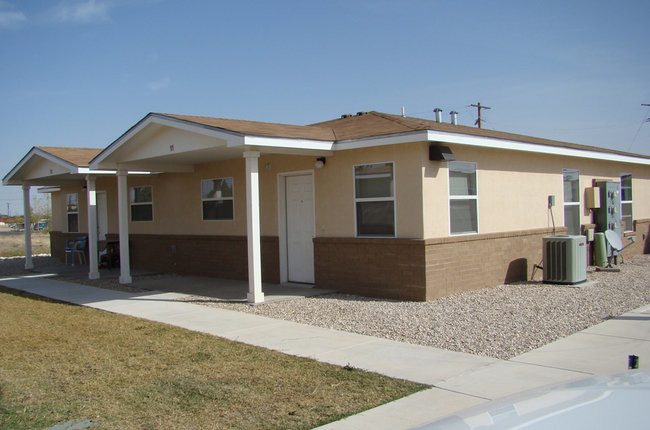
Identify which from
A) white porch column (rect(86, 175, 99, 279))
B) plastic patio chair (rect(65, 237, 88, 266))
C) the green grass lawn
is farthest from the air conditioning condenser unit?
plastic patio chair (rect(65, 237, 88, 266))

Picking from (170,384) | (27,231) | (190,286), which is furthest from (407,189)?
(27,231)

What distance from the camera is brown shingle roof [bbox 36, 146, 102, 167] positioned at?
14710 mm

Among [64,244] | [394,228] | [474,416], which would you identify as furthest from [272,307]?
[64,244]

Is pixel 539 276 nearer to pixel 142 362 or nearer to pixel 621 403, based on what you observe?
pixel 142 362

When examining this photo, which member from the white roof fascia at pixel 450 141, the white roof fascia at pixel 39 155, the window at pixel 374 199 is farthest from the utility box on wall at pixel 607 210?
→ the white roof fascia at pixel 39 155

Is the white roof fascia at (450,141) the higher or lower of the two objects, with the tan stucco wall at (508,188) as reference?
higher

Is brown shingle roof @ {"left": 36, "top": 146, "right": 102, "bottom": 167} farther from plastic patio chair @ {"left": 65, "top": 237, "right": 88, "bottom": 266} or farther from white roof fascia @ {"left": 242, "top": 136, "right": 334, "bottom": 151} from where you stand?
white roof fascia @ {"left": 242, "top": 136, "right": 334, "bottom": 151}

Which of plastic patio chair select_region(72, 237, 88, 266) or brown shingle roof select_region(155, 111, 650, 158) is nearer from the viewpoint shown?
brown shingle roof select_region(155, 111, 650, 158)

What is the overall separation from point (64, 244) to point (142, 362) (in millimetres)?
17033

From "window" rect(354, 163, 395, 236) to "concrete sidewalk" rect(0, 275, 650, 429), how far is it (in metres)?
2.95

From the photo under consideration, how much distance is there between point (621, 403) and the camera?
2.25 metres

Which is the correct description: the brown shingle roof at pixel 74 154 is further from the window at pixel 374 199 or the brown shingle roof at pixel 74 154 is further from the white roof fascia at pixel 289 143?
the window at pixel 374 199

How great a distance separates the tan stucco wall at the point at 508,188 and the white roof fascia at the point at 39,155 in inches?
370

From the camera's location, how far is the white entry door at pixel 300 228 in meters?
12.0
